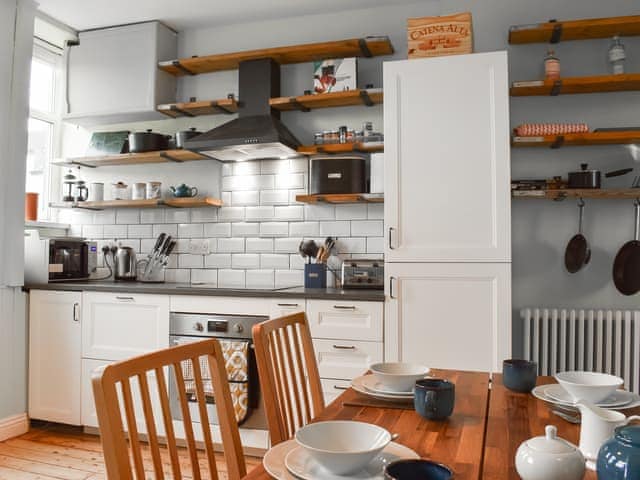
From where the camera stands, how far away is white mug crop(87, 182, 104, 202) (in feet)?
13.8

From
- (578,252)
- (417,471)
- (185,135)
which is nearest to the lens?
(417,471)

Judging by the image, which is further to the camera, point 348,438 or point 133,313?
point 133,313

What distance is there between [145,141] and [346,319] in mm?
2034

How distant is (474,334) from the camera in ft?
9.38

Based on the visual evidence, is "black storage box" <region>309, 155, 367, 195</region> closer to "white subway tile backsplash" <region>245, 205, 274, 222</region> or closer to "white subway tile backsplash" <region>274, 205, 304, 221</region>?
"white subway tile backsplash" <region>274, 205, 304, 221</region>

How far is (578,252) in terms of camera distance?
10.5ft

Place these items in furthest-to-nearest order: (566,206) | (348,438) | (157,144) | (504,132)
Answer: (157,144) → (566,206) → (504,132) → (348,438)

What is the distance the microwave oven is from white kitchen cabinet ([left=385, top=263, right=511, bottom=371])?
2.31 metres

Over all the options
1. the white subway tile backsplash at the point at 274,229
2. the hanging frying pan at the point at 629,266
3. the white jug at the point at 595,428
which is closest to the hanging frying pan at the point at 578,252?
the hanging frying pan at the point at 629,266

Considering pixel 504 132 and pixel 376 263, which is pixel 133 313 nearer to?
pixel 376 263

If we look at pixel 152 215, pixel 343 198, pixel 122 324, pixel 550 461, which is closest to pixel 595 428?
pixel 550 461

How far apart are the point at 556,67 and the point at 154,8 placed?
2643 millimetres

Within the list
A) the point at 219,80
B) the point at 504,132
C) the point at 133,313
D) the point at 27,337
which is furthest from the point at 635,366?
the point at 27,337

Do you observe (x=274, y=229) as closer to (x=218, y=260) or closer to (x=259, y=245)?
(x=259, y=245)
